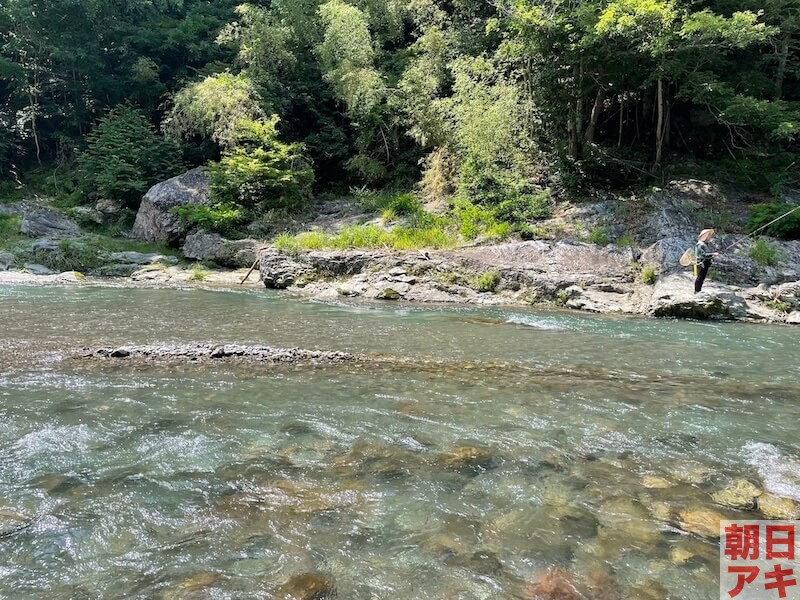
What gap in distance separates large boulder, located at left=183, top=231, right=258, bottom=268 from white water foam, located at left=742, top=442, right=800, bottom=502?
1752 centimetres

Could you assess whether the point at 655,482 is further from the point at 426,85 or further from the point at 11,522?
the point at 426,85

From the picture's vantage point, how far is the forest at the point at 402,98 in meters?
17.3

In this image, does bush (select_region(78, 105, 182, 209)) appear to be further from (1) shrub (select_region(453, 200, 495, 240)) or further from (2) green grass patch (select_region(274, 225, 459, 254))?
(1) shrub (select_region(453, 200, 495, 240))

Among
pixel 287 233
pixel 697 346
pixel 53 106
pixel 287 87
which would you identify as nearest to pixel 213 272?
pixel 287 233

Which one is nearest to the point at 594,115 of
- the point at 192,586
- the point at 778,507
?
the point at 778,507

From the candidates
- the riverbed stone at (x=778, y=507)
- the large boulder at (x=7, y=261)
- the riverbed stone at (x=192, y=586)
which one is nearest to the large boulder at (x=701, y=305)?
the riverbed stone at (x=778, y=507)

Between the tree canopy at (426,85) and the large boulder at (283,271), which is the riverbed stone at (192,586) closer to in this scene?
the large boulder at (283,271)

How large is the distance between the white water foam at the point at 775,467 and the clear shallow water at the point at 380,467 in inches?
0.9

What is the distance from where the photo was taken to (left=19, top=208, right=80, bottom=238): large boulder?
23.0 meters

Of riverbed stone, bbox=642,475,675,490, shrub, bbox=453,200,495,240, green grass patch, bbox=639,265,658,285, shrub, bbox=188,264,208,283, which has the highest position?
shrub, bbox=453,200,495,240

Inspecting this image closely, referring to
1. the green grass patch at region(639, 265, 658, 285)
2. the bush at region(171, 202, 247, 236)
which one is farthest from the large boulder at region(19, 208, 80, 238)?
the green grass patch at region(639, 265, 658, 285)

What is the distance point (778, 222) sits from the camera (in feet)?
48.3

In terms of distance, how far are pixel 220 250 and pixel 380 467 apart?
1776 cm

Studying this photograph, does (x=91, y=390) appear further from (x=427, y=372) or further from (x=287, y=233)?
(x=287, y=233)
